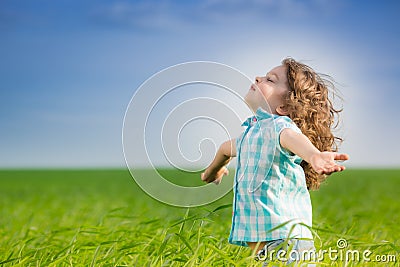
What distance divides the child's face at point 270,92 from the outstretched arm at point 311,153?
0.83ft

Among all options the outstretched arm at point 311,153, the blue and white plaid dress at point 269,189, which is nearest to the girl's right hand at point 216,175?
the blue and white plaid dress at point 269,189

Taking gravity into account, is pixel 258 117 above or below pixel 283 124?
above

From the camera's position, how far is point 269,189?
2795 millimetres

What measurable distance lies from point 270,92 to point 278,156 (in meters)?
0.33

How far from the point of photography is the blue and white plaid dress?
2773 millimetres

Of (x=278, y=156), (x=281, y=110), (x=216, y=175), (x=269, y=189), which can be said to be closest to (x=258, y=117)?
(x=281, y=110)

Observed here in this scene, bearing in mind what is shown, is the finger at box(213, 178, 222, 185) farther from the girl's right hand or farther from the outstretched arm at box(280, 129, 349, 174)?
the outstretched arm at box(280, 129, 349, 174)

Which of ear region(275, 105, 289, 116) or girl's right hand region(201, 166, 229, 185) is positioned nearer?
ear region(275, 105, 289, 116)

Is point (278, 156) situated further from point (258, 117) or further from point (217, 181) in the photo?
point (217, 181)

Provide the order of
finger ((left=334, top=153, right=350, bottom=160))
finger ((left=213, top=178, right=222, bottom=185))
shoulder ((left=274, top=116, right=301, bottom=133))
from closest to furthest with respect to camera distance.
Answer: finger ((left=334, top=153, right=350, bottom=160)), shoulder ((left=274, top=116, right=301, bottom=133)), finger ((left=213, top=178, right=222, bottom=185))

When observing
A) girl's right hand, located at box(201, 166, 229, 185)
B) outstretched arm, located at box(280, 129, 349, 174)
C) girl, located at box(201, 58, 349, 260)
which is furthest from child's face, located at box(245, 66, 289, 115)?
girl's right hand, located at box(201, 166, 229, 185)

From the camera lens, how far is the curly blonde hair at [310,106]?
295cm

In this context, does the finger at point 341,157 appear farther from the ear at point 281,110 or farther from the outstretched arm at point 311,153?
→ the ear at point 281,110

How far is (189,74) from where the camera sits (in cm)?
289
